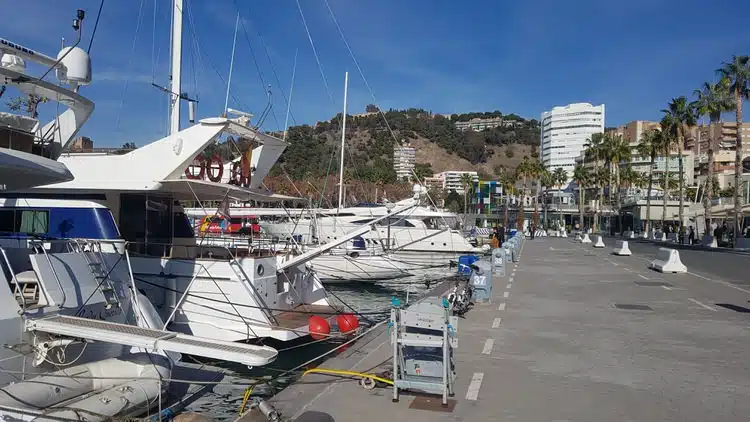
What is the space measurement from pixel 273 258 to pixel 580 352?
7.17 metres

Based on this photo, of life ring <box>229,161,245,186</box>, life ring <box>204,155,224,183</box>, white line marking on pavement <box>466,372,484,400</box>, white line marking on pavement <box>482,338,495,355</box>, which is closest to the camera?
white line marking on pavement <box>466,372,484,400</box>

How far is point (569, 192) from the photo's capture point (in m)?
156

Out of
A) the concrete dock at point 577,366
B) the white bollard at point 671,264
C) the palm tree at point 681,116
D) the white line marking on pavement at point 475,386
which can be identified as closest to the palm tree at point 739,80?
the palm tree at point 681,116

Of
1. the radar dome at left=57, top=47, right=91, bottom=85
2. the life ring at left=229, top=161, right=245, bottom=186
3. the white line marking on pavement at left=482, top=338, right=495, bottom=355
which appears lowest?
the white line marking on pavement at left=482, top=338, right=495, bottom=355

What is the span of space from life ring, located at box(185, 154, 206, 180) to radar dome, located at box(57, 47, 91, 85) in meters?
3.71

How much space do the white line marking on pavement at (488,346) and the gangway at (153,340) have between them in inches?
163

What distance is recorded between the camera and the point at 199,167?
1519 centimetres

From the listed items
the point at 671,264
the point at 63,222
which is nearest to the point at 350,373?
the point at 63,222

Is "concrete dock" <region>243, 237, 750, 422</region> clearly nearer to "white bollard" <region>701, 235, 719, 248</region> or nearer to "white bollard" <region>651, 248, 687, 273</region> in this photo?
"white bollard" <region>651, 248, 687, 273</region>

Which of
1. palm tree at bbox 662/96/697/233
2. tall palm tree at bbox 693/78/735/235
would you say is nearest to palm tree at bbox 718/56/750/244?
tall palm tree at bbox 693/78/735/235

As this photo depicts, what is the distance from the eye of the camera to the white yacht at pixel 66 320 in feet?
22.7

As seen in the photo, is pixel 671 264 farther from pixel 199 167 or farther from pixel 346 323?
pixel 199 167

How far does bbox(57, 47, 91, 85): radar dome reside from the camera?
36.0 feet

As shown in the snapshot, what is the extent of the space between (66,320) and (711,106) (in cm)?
5950
